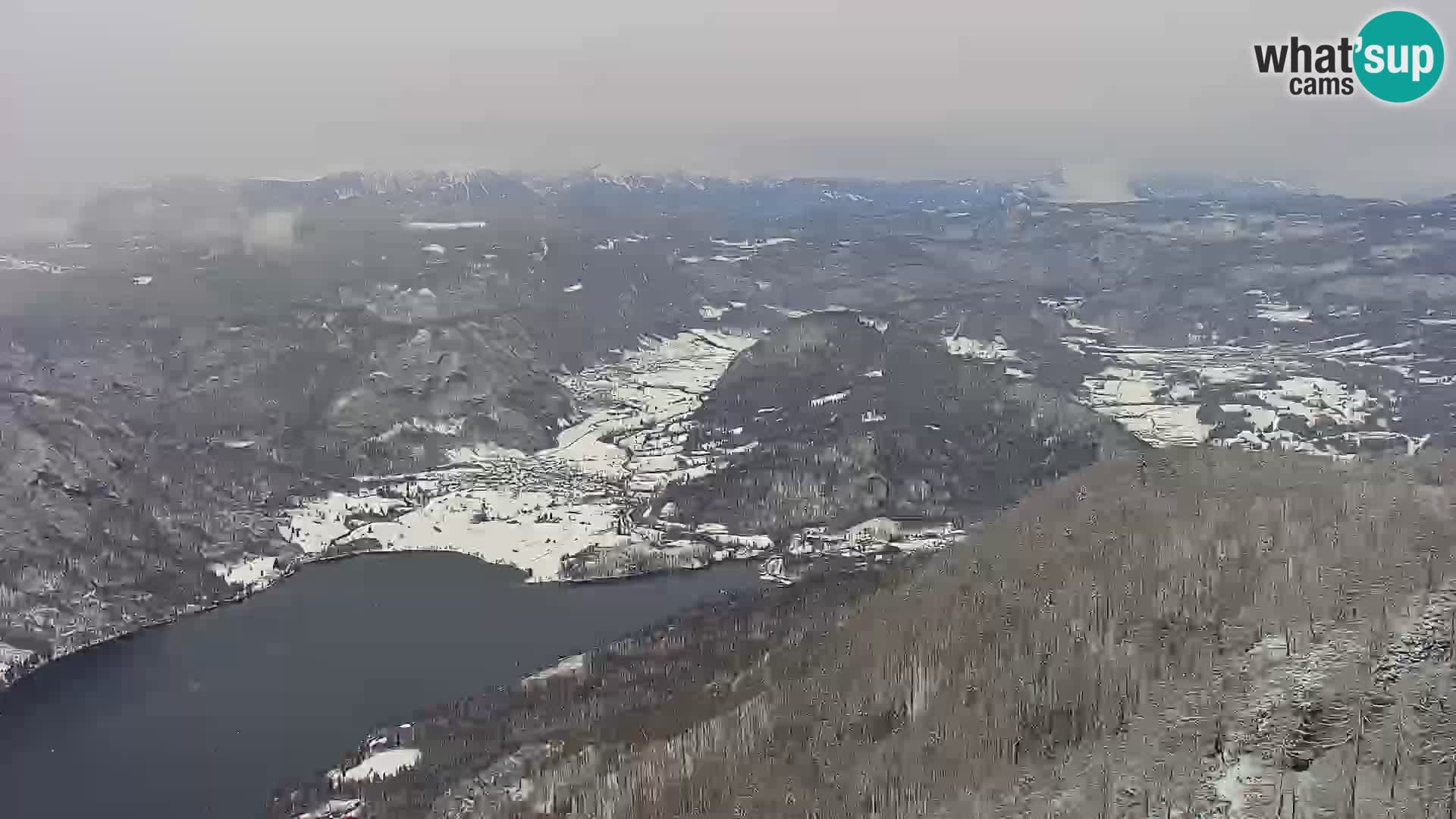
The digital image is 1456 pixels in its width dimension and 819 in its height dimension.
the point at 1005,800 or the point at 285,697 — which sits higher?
the point at 1005,800

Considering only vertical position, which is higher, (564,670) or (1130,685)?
(1130,685)

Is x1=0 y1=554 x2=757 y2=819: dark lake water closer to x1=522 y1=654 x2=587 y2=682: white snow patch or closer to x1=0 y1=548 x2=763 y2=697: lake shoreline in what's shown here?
x1=0 y1=548 x2=763 y2=697: lake shoreline

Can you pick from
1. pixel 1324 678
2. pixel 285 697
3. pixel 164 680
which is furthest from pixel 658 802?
pixel 164 680

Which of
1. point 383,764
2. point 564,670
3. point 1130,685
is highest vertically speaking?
point 1130,685

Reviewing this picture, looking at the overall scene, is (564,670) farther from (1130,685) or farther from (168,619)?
(1130,685)

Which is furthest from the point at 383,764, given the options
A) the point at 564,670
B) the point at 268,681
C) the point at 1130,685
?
the point at 1130,685

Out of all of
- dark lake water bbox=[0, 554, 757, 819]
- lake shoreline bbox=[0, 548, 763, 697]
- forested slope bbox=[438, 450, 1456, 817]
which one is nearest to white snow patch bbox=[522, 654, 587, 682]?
dark lake water bbox=[0, 554, 757, 819]

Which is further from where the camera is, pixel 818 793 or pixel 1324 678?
pixel 818 793

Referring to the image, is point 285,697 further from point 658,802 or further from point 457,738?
point 658,802

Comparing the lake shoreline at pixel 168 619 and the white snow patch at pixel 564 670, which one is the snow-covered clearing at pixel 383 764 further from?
the lake shoreline at pixel 168 619
